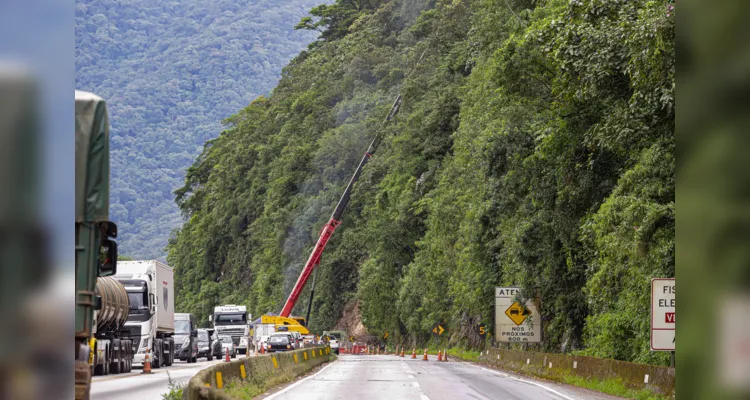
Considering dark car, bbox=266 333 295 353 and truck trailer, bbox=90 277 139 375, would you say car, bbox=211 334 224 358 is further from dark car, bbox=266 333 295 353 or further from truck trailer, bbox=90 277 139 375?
truck trailer, bbox=90 277 139 375

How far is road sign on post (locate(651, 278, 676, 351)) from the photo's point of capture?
691 inches

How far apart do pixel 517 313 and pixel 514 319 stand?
0.93 feet

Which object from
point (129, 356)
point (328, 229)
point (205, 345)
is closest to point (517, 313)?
point (129, 356)

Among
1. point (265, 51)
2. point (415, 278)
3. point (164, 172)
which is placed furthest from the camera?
point (265, 51)

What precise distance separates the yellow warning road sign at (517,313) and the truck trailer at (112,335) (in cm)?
1537

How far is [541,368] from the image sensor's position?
34969 millimetres

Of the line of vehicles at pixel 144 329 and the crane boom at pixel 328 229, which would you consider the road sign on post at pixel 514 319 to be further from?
the crane boom at pixel 328 229

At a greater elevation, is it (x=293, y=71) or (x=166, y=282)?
(x=293, y=71)

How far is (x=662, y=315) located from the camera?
17.8 metres

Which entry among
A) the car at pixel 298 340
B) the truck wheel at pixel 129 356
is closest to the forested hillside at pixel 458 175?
the car at pixel 298 340

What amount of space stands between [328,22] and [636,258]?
358ft

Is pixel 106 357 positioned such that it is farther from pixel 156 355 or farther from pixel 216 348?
pixel 216 348

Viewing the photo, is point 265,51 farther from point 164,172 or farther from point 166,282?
point 164,172
